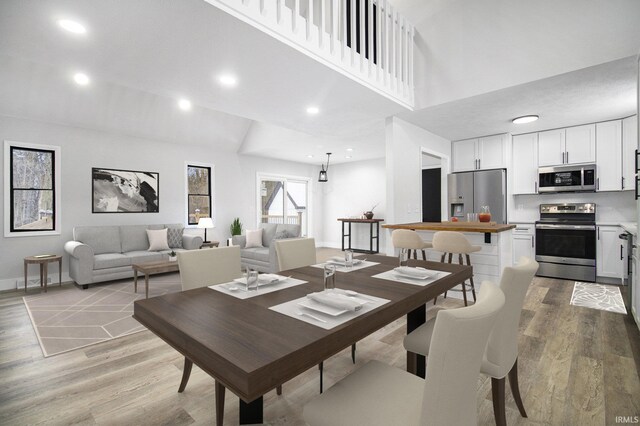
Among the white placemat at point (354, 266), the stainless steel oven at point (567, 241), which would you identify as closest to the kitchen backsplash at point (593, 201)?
the stainless steel oven at point (567, 241)

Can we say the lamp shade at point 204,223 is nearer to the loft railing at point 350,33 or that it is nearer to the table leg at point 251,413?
the loft railing at point 350,33

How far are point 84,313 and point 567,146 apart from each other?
6.95 metres

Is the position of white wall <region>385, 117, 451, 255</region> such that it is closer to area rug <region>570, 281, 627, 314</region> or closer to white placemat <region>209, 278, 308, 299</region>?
area rug <region>570, 281, 627, 314</region>

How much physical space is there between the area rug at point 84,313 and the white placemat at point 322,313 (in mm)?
2390

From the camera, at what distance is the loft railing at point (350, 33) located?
2.29m

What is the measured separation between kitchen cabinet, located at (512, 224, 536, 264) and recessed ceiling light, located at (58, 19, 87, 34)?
6.06 metres

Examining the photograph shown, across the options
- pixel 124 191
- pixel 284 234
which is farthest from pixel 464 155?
pixel 124 191

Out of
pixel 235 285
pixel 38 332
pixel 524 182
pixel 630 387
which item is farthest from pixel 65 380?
pixel 524 182

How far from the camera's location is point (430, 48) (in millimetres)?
3770

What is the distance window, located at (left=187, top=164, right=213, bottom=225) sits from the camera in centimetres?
639

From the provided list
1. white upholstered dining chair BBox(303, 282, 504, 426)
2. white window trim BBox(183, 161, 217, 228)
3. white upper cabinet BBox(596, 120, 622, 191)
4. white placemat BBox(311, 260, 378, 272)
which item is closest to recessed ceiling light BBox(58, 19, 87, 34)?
white placemat BBox(311, 260, 378, 272)

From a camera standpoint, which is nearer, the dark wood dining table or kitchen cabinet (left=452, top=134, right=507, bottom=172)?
the dark wood dining table

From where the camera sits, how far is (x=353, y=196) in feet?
28.6

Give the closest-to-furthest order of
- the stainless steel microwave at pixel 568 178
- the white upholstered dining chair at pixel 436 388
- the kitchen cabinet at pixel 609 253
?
the white upholstered dining chair at pixel 436 388
the kitchen cabinet at pixel 609 253
the stainless steel microwave at pixel 568 178
